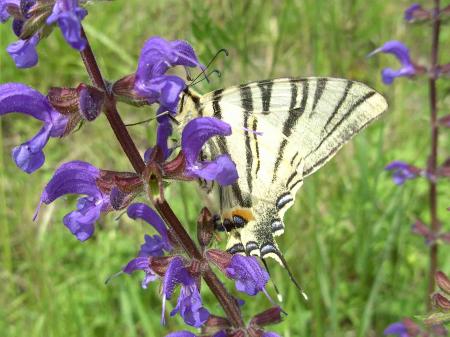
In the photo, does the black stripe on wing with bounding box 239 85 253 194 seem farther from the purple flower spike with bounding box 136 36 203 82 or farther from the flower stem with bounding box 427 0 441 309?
the flower stem with bounding box 427 0 441 309

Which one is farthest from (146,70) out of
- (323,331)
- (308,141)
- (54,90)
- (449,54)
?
(449,54)

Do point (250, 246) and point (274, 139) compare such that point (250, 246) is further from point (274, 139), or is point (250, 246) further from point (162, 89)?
point (162, 89)

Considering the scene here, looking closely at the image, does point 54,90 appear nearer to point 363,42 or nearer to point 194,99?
point 194,99

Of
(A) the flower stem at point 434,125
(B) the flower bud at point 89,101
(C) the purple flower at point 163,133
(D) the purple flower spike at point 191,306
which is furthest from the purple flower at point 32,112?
(A) the flower stem at point 434,125

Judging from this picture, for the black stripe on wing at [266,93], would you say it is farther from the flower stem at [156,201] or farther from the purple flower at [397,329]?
the purple flower at [397,329]

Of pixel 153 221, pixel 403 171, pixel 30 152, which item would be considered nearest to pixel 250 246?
pixel 153 221

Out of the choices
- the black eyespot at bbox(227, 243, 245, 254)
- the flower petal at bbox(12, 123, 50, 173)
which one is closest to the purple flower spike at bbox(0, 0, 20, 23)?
the flower petal at bbox(12, 123, 50, 173)
